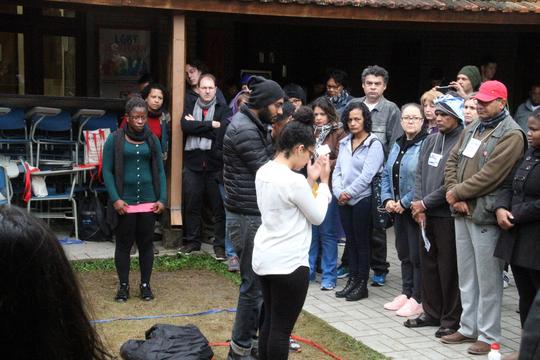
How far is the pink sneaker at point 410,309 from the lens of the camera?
20.7ft

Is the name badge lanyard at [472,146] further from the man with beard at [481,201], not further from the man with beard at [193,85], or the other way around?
the man with beard at [193,85]

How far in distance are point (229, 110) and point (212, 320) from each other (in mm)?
2879

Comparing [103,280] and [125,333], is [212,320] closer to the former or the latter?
[125,333]

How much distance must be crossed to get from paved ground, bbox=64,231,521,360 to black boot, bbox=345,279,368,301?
0.06m

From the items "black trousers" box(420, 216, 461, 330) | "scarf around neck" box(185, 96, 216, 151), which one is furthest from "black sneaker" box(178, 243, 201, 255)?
"black trousers" box(420, 216, 461, 330)

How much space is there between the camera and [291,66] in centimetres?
1402

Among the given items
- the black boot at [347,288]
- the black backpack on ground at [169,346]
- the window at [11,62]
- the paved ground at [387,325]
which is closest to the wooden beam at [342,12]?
the paved ground at [387,325]

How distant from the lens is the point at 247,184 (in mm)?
5086

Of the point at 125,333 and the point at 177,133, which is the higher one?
the point at 177,133

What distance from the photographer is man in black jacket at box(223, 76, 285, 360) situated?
4969 mm

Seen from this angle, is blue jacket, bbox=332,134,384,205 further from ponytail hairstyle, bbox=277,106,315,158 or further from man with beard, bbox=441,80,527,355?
ponytail hairstyle, bbox=277,106,315,158

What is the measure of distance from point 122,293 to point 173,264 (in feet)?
4.44

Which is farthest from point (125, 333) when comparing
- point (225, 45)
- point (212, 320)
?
point (225, 45)

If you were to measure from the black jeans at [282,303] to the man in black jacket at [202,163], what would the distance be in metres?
3.83
